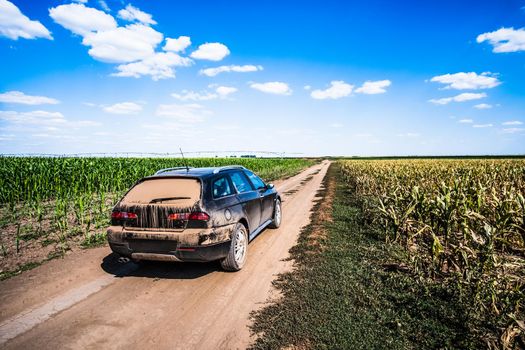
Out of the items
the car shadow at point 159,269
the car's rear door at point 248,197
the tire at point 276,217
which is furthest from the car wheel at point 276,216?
the car shadow at point 159,269

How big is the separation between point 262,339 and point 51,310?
2.89 meters

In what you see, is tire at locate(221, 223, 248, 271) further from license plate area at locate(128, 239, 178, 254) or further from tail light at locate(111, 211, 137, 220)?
tail light at locate(111, 211, 137, 220)

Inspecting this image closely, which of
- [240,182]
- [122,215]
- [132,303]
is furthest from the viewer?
[240,182]

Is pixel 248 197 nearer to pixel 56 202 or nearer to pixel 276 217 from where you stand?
pixel 276 217

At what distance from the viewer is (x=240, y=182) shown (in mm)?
5734

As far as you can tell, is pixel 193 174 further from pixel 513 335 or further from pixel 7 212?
pixel 7 212

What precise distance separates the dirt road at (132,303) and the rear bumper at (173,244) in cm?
51

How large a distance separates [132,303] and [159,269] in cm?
116

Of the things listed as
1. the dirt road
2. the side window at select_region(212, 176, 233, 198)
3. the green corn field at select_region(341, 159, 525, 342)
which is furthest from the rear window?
the green corn field at select_region(341, 159, 525, 342)

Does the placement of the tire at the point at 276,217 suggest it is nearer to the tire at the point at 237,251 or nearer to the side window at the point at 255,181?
the side window at the point at 255,181

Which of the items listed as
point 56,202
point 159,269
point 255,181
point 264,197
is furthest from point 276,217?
point 56,202

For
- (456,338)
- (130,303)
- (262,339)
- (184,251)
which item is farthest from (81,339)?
(456,338)

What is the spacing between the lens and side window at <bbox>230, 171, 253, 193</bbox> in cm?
547

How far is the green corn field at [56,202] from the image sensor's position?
22.3 feet
